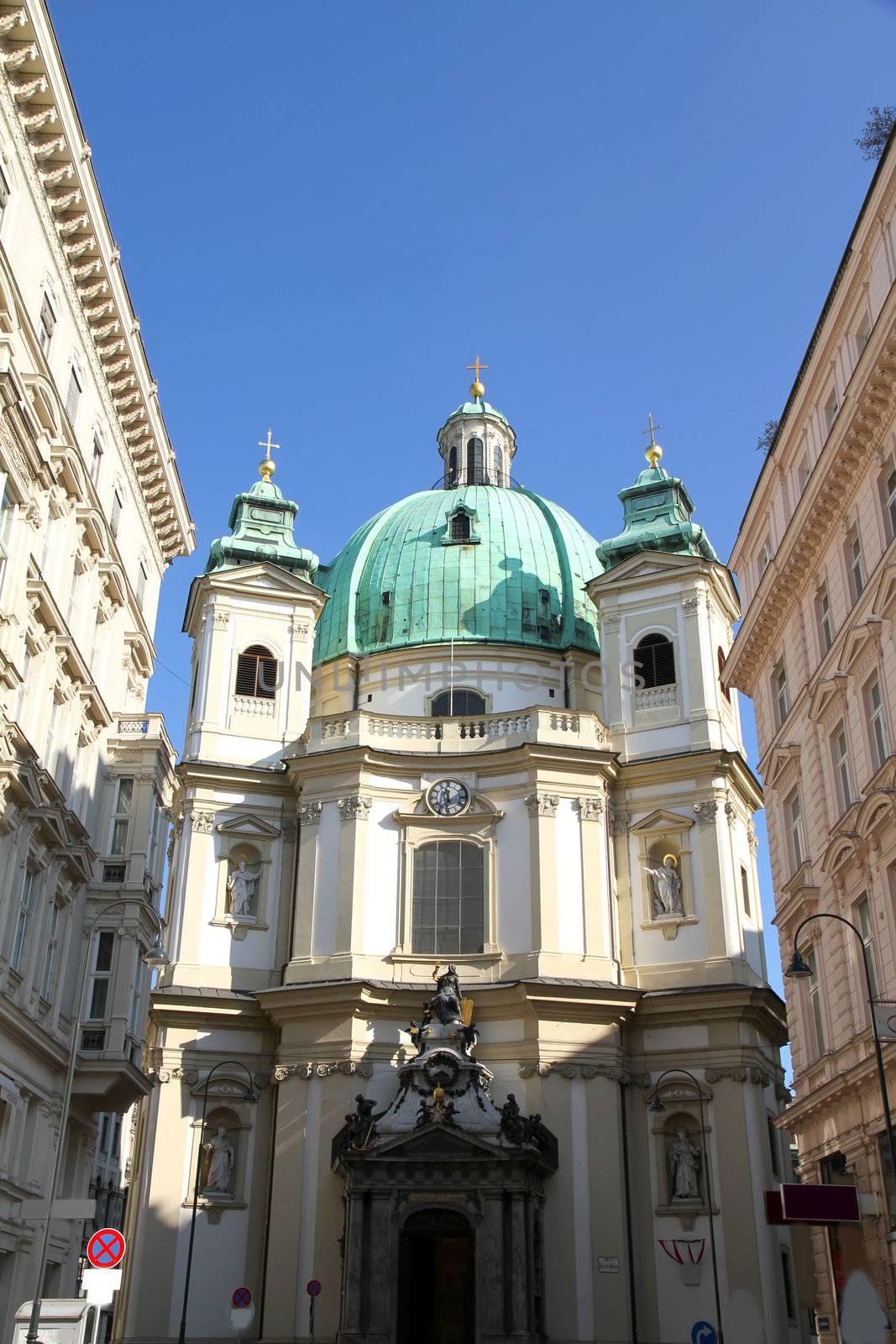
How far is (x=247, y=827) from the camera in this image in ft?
138

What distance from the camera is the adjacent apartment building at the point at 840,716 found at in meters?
22.6

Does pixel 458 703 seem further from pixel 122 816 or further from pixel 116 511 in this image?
pixel 116 511

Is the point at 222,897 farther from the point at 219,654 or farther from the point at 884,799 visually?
the point at 884,799

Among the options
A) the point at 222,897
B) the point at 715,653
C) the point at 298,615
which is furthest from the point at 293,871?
the point at 715,653

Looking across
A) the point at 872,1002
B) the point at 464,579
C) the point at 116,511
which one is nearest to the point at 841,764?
the point at 872,1002

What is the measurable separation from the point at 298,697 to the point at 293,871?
6.01m

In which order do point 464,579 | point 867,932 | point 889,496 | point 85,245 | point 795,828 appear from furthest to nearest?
1. point 464,579
2. point 795,828
3. point 85,245
4. point 867,932
5. point 889,496

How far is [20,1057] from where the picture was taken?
25.9 metres

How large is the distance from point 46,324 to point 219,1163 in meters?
22.6

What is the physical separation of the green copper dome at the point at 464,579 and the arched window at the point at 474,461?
4.58 meters

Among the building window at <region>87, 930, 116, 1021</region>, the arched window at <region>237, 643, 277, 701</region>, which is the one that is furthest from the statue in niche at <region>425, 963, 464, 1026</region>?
the arched window at <region>237, 643, 277, 701</region>

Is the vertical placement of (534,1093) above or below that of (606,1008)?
below

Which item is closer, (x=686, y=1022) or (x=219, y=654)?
(x=686, y=1022)

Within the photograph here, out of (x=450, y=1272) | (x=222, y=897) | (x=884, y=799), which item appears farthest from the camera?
(x=222, y=897)
